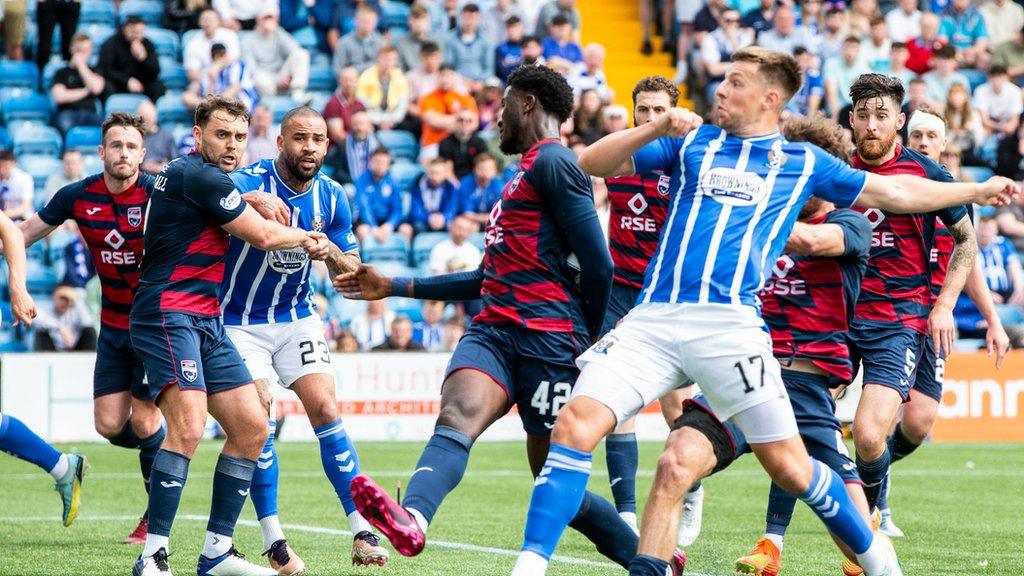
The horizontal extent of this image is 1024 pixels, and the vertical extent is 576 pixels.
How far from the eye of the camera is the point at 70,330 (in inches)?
688

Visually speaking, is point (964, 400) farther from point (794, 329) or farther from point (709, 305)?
point (709, 305)

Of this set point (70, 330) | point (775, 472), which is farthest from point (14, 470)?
point (775, 472)

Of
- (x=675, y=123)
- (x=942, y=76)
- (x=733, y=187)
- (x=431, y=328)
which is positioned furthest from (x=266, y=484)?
(x=942, y=76)

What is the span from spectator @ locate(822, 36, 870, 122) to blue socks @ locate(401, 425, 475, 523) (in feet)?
53.1

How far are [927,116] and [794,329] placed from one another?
2551 mm

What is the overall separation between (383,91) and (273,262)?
43.3ft

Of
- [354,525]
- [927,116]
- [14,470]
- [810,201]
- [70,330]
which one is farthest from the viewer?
[70,330]

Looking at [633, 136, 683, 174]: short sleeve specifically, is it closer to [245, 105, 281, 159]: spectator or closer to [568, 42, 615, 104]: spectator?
[245, 105, 281, 159]: spectator

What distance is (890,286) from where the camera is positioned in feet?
Result: 28.4

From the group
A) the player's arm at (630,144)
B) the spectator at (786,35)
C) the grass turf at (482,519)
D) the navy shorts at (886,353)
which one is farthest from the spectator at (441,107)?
the player's arm at (630,144)

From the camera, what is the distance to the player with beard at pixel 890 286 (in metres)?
8.36

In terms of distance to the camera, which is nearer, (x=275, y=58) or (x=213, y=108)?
(x=213, y=108)

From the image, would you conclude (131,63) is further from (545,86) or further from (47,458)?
(545,86)

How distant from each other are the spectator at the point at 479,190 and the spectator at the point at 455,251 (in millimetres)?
835
